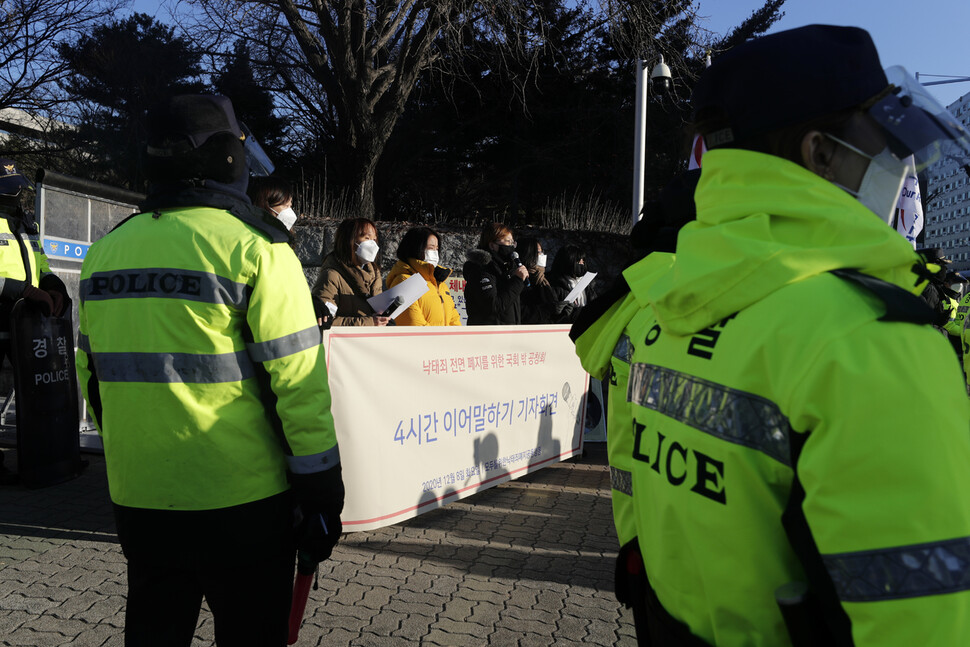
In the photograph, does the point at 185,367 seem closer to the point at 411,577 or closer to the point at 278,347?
the point at 278,347

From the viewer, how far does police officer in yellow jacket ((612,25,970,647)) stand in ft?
2.84

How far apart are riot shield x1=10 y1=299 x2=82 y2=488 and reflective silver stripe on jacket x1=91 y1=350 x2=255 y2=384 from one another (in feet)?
12.7

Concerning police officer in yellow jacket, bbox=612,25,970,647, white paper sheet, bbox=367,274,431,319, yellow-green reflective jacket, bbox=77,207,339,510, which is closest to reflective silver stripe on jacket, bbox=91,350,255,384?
yellow-green reflective jacket, bbox=77,207,339,510

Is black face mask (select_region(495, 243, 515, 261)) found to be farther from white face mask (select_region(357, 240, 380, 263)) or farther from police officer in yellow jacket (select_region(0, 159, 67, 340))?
police officer in yellow jacket (select_region(0, 159, 67, 340))

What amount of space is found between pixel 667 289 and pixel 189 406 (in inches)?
54.0

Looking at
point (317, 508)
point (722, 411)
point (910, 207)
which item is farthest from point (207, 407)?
point (910, 207)

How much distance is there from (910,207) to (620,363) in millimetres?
2200

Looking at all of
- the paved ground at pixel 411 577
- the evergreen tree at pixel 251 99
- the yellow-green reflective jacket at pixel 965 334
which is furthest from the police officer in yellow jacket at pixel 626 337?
the evergreen tree at pixel 251 99

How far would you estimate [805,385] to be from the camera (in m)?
0.91

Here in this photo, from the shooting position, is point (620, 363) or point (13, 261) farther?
point (13, 261)

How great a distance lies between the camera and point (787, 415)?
0.95 m

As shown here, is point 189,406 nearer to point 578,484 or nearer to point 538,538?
point 538,538

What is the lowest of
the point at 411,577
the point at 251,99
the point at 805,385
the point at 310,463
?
the point at 411,577

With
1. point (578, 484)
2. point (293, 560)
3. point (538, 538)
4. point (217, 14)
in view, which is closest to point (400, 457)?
point (538, 538)
